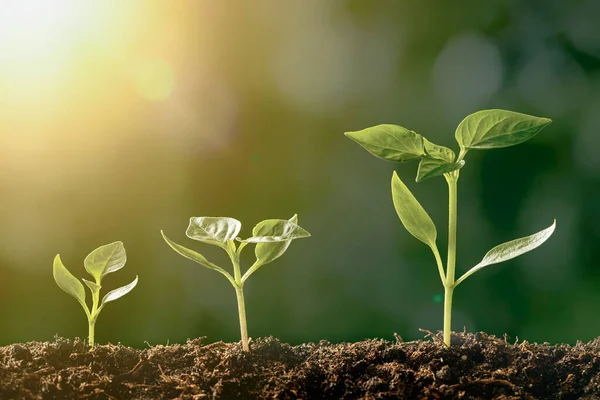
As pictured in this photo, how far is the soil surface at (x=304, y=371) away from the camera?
2.84 ft

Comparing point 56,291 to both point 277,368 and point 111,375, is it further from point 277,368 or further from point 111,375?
point 277,368

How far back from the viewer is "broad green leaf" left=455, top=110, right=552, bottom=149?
899 mm

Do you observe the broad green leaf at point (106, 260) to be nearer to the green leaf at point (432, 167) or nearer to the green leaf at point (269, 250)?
the green leaf at point (269, 250)

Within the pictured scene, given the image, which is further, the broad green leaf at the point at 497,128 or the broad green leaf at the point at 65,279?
the broad green leaf at the point at 65,279

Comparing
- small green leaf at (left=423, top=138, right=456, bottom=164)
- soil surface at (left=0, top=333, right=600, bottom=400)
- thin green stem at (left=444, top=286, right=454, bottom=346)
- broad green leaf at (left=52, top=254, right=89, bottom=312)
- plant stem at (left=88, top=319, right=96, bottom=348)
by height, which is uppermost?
small green leaf at (left=423, top=138, right=456, bottom=164)

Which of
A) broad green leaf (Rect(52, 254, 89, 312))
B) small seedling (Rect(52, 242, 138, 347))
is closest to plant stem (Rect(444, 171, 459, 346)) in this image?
small seedling (Rect(52, 242, 138, 347))

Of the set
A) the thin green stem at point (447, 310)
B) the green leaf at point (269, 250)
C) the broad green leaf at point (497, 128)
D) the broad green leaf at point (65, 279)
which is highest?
the broad green leaf at point (497, 128)

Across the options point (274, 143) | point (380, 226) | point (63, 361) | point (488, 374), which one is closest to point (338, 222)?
point (380, 226)

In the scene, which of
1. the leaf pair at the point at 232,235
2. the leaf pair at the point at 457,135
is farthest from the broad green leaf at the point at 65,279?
the leaf pair at the point at 457,135

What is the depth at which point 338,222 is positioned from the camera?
1.42m

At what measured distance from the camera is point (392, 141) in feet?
3.04

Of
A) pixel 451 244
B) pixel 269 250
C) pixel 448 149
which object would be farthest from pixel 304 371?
pixel 448 149

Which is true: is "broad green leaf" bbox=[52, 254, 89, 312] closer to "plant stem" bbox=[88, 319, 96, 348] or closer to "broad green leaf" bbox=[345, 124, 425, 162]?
"plant stem" bbox=[88, 319, 96, 348]

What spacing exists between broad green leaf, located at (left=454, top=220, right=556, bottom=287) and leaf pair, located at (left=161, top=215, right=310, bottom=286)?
31cm
